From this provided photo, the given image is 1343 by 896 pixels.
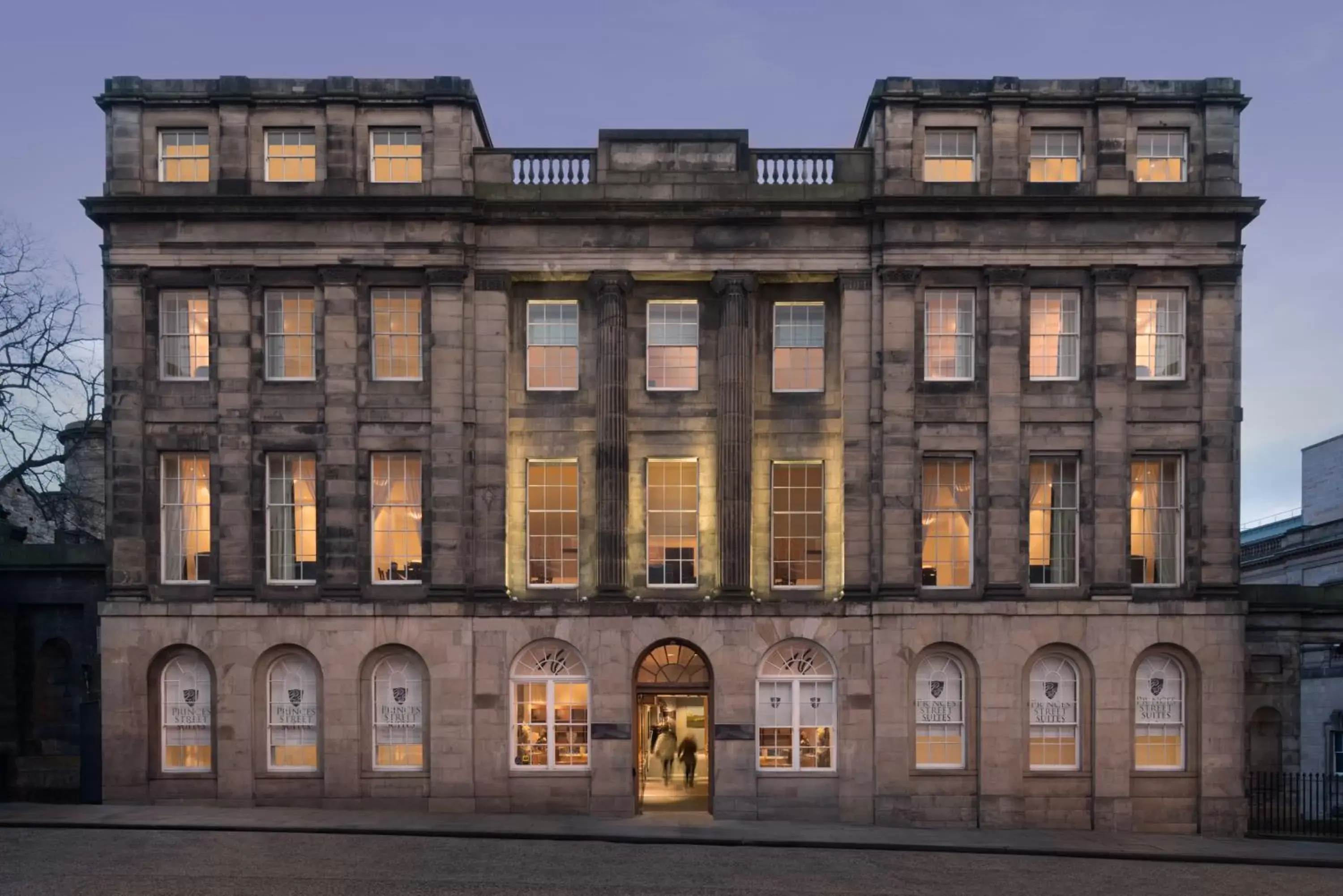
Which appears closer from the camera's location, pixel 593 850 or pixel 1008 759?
pixel 593 850

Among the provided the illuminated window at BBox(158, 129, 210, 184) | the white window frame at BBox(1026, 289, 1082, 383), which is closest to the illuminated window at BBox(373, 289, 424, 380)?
the illuminated window at BBox(158, 129, 210, 184)

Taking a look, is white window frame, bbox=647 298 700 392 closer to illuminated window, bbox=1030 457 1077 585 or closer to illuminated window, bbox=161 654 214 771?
illuminated window, bbox=1030 457 1077 585

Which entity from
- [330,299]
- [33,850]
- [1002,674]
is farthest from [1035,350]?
[33,850]

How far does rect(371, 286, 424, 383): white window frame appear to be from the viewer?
2480cm

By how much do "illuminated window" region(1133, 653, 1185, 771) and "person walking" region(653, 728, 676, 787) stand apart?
11.3 m

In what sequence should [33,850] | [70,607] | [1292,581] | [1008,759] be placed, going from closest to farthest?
[33,850] < [1008,759] < [70,607] < [1292,581]

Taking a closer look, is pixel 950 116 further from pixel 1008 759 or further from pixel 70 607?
pixel 70 607

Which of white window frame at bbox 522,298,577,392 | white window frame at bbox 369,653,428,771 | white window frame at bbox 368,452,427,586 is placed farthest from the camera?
white window frame at bbox 522,298,577,392

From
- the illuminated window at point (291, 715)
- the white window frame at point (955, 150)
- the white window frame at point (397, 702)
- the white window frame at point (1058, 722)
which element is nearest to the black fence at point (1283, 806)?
the white window frame at point (1058, 722)

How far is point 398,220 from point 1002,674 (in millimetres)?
18253

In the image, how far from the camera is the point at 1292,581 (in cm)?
3778

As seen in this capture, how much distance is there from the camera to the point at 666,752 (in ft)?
86.4

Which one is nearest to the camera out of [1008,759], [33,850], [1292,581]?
[33,850]

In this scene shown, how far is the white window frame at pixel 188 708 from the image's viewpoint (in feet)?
79.7
